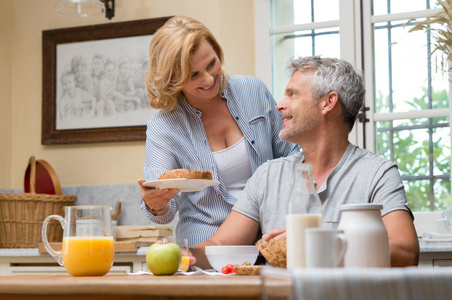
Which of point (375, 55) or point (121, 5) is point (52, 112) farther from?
point (375, 55)

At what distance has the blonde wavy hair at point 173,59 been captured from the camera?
2.21 metres

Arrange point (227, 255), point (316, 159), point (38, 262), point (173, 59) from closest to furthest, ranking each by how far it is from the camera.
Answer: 1. point (227, 255)
2. point (316, 159)
3. point (173, 59)
4. point (38, 262)

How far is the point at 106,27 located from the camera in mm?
3736

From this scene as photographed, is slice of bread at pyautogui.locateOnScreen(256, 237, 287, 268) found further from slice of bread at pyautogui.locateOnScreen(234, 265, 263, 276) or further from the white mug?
the white mug

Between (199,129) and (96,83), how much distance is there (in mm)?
1589

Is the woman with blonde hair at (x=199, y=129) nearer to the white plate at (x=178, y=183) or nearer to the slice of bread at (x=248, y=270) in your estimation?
the white plate at (x=178, y=183)

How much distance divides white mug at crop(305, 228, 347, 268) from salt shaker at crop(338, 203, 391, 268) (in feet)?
0.40

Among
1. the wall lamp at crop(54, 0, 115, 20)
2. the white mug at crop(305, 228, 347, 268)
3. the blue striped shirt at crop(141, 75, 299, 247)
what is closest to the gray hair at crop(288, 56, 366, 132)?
the blue striped shirt at crop(141, 75, 299, 247)

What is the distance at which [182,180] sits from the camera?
1.93 metres

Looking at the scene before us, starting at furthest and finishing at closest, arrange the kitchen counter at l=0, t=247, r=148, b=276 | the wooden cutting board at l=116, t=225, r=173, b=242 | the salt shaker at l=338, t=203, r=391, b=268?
1. the wooden cutting board at l=116, t=225, r=173, b=242
2. the kitchen counter at l=0, t=247, r=148, b=276
3. the salt shaker at l=338, t=203, r=391, b=268

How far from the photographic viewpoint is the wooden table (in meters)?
1.01

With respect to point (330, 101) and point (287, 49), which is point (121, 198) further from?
point (330, 101)

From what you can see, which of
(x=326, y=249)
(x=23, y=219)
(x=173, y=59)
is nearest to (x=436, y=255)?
(x=173, y=59)

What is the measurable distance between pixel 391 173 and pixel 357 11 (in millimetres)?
1692
